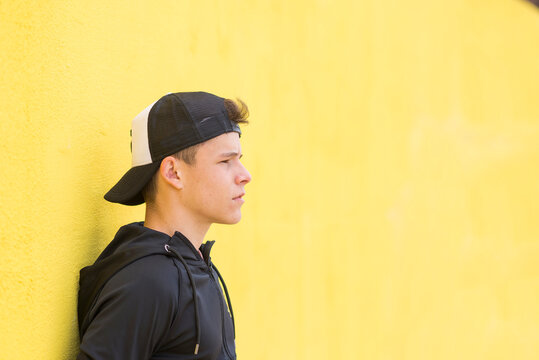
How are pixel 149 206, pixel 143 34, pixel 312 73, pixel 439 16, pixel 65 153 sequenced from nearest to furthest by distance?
pixel 65 153
pixel 149 206
pixel 143 34
pixel 312 73
pixel 439 16

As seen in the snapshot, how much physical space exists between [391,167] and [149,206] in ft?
7.61

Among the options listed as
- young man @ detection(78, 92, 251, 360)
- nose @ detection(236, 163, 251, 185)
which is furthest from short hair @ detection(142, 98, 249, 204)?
nose @ detection(236, 163, 251, 185)

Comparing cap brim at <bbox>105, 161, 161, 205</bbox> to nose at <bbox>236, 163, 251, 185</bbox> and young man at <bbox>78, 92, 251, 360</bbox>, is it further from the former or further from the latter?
nose at <bbox>236, 163, 251, 185</bbox>

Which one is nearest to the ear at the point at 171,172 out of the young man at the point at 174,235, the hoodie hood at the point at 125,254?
the young man at the point at 174,235

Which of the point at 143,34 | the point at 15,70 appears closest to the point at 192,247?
the point at 15,70

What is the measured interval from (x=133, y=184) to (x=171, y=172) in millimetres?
99

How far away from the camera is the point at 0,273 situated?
1.37 m

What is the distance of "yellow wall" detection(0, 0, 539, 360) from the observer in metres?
1.52

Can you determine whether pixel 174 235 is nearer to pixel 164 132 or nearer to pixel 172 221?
pixel 172 221

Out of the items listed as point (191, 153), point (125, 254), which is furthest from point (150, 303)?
point (191, 153)

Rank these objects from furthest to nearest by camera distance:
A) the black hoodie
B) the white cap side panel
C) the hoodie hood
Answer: the white cap side panel
the hoodie hood
the black hoodie

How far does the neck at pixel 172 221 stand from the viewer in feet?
5.57

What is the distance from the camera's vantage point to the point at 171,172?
1.68 meters

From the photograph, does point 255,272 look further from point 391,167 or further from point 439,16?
point 439,16
